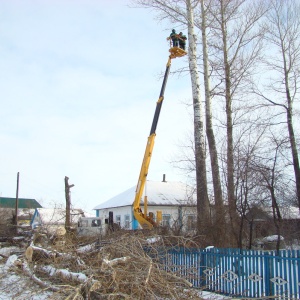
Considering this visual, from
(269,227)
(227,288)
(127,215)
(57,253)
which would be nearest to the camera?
(227,288)

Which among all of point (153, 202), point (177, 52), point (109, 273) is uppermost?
point (177, 52)

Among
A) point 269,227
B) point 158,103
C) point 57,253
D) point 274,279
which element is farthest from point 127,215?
point 274,279

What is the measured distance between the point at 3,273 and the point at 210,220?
259 inches

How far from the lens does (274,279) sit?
7.46m

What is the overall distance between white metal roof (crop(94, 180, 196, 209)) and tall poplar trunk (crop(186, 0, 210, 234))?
1527 centimetres

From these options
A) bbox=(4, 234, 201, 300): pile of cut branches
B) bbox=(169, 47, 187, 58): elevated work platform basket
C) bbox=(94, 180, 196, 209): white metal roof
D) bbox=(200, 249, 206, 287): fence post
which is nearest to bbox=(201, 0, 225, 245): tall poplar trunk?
bbox=(169, 47, 187, 58): elevated work platform basket

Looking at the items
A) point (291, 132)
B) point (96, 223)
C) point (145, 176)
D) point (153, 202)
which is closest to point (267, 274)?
point (145, 176)

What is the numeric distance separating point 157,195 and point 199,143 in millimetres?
17460

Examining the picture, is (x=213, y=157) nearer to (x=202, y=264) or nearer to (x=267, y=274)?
(x=202, y=264)

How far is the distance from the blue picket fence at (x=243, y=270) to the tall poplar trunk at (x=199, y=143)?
272 centimetres

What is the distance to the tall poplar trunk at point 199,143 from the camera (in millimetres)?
12704

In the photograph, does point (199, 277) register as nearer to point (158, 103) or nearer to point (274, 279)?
point (274, 279)

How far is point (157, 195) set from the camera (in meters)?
30.7

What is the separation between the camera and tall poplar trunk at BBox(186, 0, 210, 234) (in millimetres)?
12704
